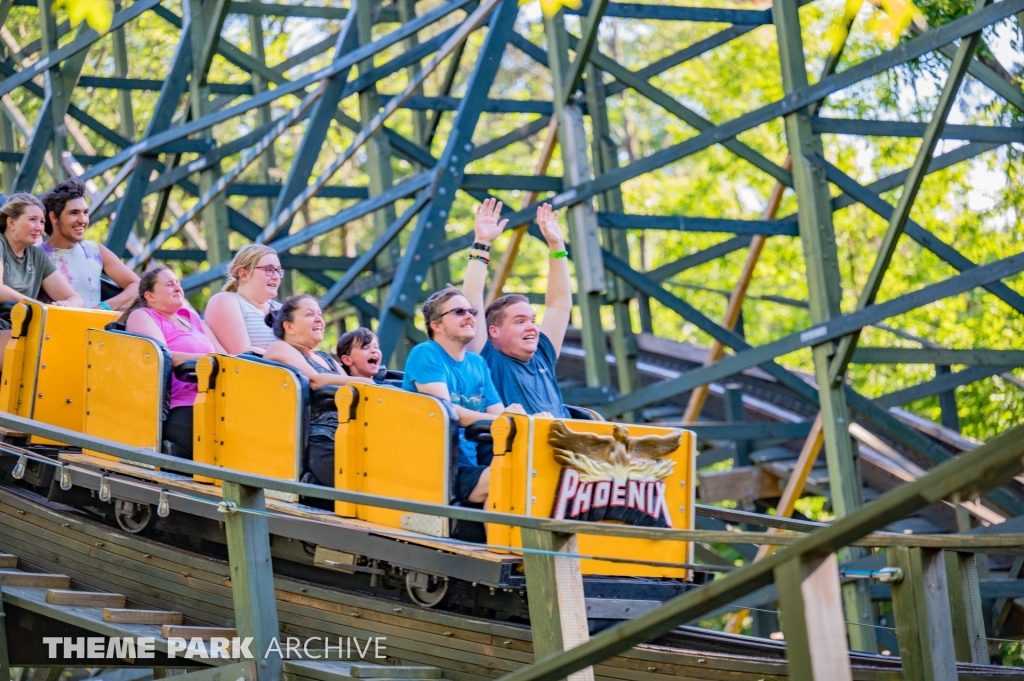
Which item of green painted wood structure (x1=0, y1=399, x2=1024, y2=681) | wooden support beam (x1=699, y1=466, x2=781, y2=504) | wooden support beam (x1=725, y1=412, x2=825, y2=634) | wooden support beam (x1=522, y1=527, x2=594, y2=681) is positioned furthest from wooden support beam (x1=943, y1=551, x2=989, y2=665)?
wooden support beam (x1=699, y1=466, x2=781, y2=504)

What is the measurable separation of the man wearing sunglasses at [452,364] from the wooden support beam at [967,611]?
1719 mm

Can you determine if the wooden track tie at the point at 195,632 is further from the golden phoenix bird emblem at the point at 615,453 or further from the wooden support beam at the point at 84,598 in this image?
the golden phoenix bird emblem at the point at 615,453

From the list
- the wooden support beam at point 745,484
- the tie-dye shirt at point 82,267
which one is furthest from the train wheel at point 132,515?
the wooden support beam at point 745,484

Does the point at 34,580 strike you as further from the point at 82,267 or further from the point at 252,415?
the point at 82,267

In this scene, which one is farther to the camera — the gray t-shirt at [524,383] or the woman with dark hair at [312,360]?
the gray t-shirt at [524,383]

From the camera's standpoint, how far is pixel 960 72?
24.8ft

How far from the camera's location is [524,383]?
5664 mm

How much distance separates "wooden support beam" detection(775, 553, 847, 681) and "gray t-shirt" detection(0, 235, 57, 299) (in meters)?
4.87

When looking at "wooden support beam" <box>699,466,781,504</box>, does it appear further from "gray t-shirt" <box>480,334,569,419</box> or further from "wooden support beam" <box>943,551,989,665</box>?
"wooden support beam" <box>943,551,989,665</box>

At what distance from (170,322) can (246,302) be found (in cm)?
35

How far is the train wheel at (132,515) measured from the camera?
222 inches

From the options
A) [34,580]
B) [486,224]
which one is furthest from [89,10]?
[34,580]

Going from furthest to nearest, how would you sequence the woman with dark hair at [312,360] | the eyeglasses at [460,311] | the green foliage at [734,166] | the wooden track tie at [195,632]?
the green foliage at [734,166] → the eyeglasses at [460,311] → the woman with dark hair at [312,360] → the wooden track tie at [195,632]

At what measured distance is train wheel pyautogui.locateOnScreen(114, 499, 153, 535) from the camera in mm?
5629
